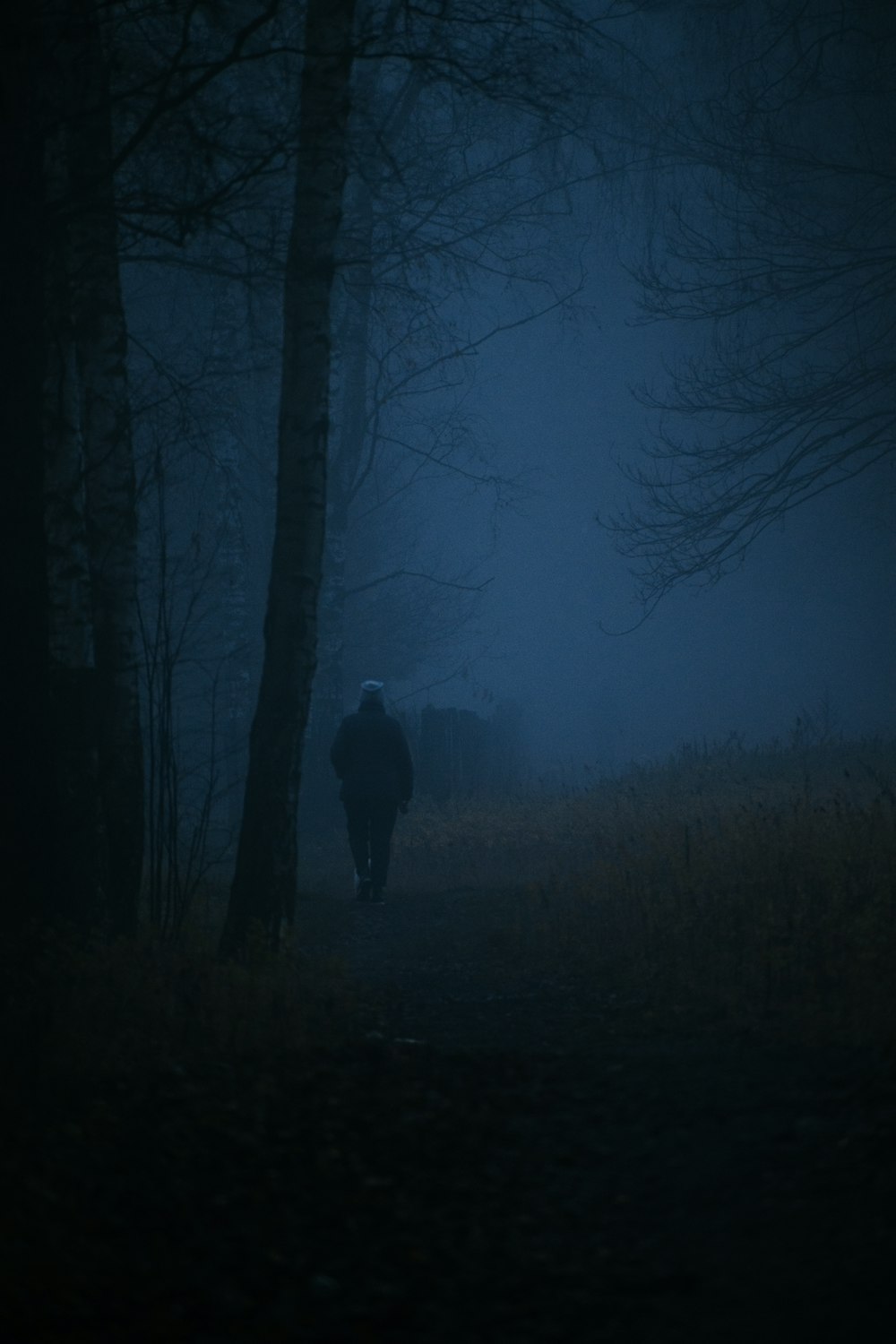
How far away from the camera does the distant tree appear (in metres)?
13.3

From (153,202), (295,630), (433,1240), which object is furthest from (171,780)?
(433,1240)

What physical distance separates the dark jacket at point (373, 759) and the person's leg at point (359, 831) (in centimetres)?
10

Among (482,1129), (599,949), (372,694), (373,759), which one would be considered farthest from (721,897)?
(372,694)

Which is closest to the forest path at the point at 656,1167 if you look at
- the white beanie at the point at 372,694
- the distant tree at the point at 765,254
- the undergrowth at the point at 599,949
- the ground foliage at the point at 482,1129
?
the ground foliage at the point at 482,1129

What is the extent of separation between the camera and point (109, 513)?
7.96 m

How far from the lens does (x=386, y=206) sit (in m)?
17.0

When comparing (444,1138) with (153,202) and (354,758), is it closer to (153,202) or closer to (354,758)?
(153,202)

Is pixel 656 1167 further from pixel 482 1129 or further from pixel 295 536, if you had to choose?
pixel 295 536

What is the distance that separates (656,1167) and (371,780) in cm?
804

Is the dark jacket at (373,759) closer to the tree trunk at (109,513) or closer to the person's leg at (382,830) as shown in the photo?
the person's leg at (382,830)

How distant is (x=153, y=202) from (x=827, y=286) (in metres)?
9.66

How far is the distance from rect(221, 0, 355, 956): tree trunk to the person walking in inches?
163

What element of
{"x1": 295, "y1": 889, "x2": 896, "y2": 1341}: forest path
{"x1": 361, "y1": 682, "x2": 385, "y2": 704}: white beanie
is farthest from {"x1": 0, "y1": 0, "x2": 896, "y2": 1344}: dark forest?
{"x1": 361, "y1": 682, "x2": 385, "y2": 704}: white beanie

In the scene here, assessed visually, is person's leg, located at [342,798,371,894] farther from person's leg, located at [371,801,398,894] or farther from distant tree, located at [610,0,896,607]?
distant tree, located at [610,0,896,607]
